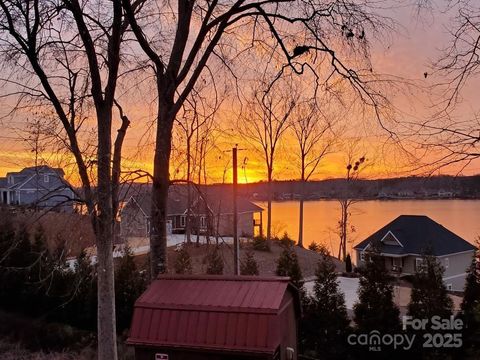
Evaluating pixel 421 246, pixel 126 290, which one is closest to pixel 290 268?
pixel 126 290

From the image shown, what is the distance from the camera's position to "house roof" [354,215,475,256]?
29422 mm

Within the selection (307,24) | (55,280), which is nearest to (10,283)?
(55,280)

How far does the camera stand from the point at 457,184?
516 cm

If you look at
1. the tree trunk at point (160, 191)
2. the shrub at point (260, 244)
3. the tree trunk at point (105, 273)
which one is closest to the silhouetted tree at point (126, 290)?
the tree trunk at point (105, 273)

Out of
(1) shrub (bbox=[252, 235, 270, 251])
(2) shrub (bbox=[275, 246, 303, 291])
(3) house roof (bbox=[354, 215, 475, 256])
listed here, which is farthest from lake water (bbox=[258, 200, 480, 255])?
(2) shrub (bbox=[275, 246, 303, 291])

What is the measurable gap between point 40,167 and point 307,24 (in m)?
4.85

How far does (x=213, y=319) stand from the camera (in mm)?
5082

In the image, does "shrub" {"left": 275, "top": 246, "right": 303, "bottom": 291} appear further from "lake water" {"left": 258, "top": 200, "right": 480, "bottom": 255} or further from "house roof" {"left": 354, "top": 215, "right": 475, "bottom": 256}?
"lake water" {"left": 258, "top": 200, "right": 480, "bottom": 255}

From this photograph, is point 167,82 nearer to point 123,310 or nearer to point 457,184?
point 457,184

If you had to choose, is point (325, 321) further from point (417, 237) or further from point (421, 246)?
point (417, 237)

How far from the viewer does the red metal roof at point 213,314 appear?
4.91 m

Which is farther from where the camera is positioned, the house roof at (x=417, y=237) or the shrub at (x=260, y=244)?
the house roof at (x=417, y=237)

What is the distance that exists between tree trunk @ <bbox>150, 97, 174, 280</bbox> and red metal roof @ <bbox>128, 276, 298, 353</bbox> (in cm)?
149

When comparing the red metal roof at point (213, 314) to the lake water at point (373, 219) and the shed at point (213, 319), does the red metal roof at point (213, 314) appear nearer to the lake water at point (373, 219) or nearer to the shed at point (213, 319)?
the shed at point (213, 319)
